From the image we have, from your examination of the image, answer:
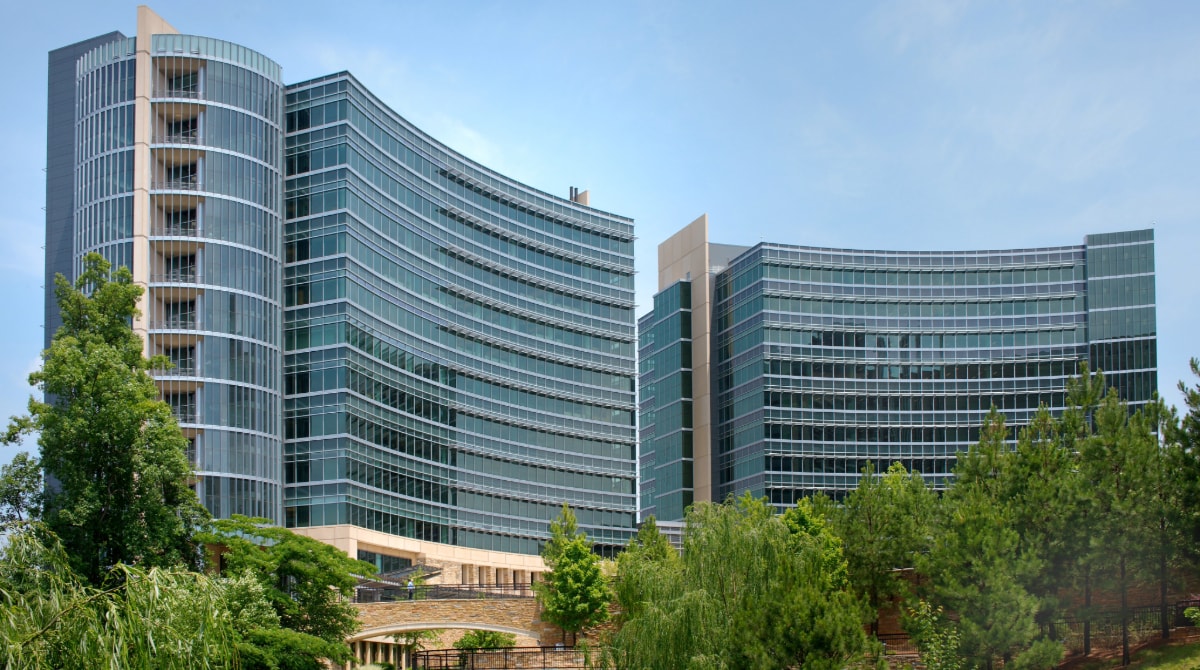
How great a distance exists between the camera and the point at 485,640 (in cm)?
6738

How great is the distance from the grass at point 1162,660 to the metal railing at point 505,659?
23875mm

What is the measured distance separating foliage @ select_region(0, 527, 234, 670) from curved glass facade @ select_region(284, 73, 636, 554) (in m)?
51.0

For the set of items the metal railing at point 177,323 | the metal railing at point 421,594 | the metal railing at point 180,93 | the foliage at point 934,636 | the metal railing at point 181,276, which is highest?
the metal railing at point 180,93

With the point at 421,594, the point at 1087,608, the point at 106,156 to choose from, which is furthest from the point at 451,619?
the point at 106,156

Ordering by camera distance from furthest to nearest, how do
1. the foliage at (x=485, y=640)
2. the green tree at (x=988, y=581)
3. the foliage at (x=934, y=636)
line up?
the foliage at (x=485, y=640) < the foliage at (x=934, y=636) < the green tree at (x=988, y=581)

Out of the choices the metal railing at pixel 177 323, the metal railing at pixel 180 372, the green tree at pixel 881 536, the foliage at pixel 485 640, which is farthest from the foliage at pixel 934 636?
the metal railing at pixel 177 323

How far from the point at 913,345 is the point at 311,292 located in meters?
54.7

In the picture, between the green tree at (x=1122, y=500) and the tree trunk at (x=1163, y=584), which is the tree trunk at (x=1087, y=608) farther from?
the tree trunk at (x=1163, y=584)

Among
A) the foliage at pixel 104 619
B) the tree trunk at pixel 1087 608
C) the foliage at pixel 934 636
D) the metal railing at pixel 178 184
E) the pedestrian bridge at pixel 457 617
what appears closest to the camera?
the foliage at pixel 104 619

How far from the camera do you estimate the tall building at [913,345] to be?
111 meters

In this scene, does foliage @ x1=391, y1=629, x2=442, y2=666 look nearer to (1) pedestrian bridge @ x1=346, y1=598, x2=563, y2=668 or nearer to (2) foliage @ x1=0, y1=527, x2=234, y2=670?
(1) pedestrian bridge @ x1=346, y1=598, x2=563, y2=668

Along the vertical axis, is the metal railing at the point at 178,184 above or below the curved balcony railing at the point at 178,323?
above

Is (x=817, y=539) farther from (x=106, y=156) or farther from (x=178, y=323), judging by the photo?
(x=106, y=156)

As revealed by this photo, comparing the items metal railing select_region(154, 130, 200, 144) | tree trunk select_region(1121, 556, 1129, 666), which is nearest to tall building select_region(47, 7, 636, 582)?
metal railing select_region(154, 130, 200, 144)
